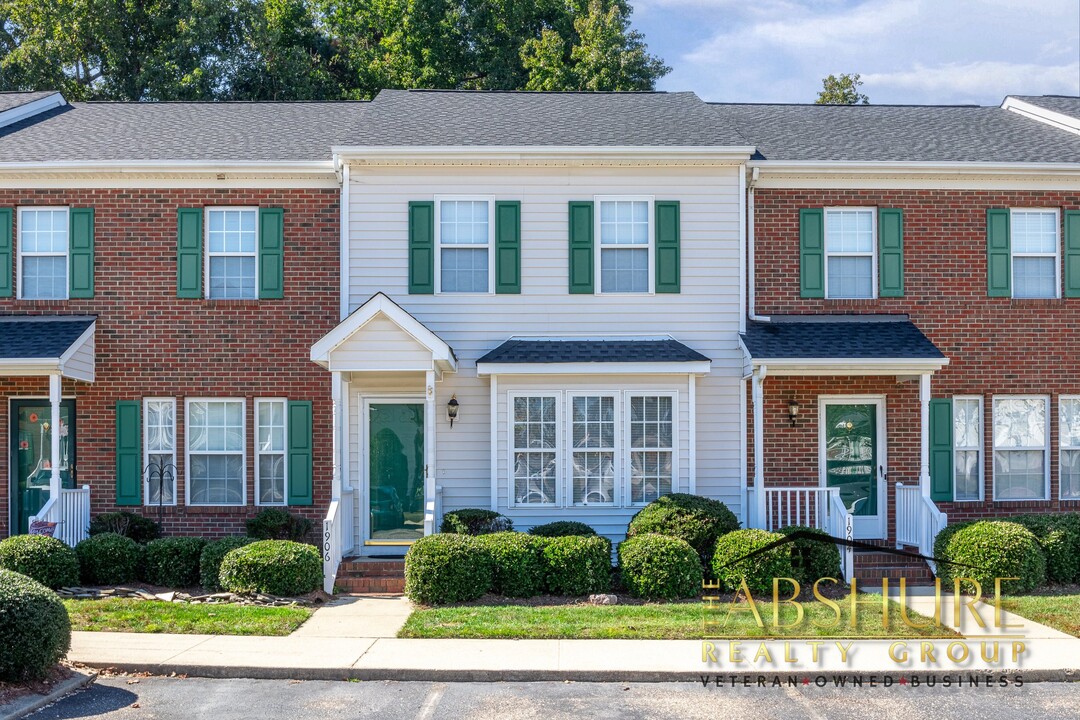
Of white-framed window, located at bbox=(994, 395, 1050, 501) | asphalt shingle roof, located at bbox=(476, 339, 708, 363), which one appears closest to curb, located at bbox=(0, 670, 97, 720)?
asphalt shingle roof, located at bbox=(476, 339, 708, 363)

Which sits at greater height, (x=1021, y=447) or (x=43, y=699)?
(x=1021, y=447)

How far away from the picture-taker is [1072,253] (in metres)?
15.8

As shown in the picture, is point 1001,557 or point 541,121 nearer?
point 1001,557

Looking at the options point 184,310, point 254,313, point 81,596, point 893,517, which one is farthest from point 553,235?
point 81,596

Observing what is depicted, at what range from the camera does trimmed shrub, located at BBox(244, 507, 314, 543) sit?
47.4 ft

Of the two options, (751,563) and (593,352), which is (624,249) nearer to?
(593,352)

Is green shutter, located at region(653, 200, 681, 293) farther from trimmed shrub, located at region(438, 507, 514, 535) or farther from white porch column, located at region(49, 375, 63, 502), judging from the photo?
white porch column, located at region(49, 375, 63, 502)

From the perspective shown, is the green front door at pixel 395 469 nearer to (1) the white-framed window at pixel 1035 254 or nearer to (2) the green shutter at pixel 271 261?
(2) the green shutter at pixel 271 261

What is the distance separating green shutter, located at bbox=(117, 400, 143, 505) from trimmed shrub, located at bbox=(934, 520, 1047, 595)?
11083mm

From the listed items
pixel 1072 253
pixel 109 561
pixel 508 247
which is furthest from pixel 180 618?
pixel 1072 253

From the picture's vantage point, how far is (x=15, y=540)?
42.0 feet

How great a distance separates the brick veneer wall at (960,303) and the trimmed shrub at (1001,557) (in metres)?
2.48

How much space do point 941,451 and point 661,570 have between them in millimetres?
5647

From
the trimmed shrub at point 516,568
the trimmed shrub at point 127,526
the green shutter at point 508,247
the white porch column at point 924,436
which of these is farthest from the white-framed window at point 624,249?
the trimmed shrub at point 127,526
